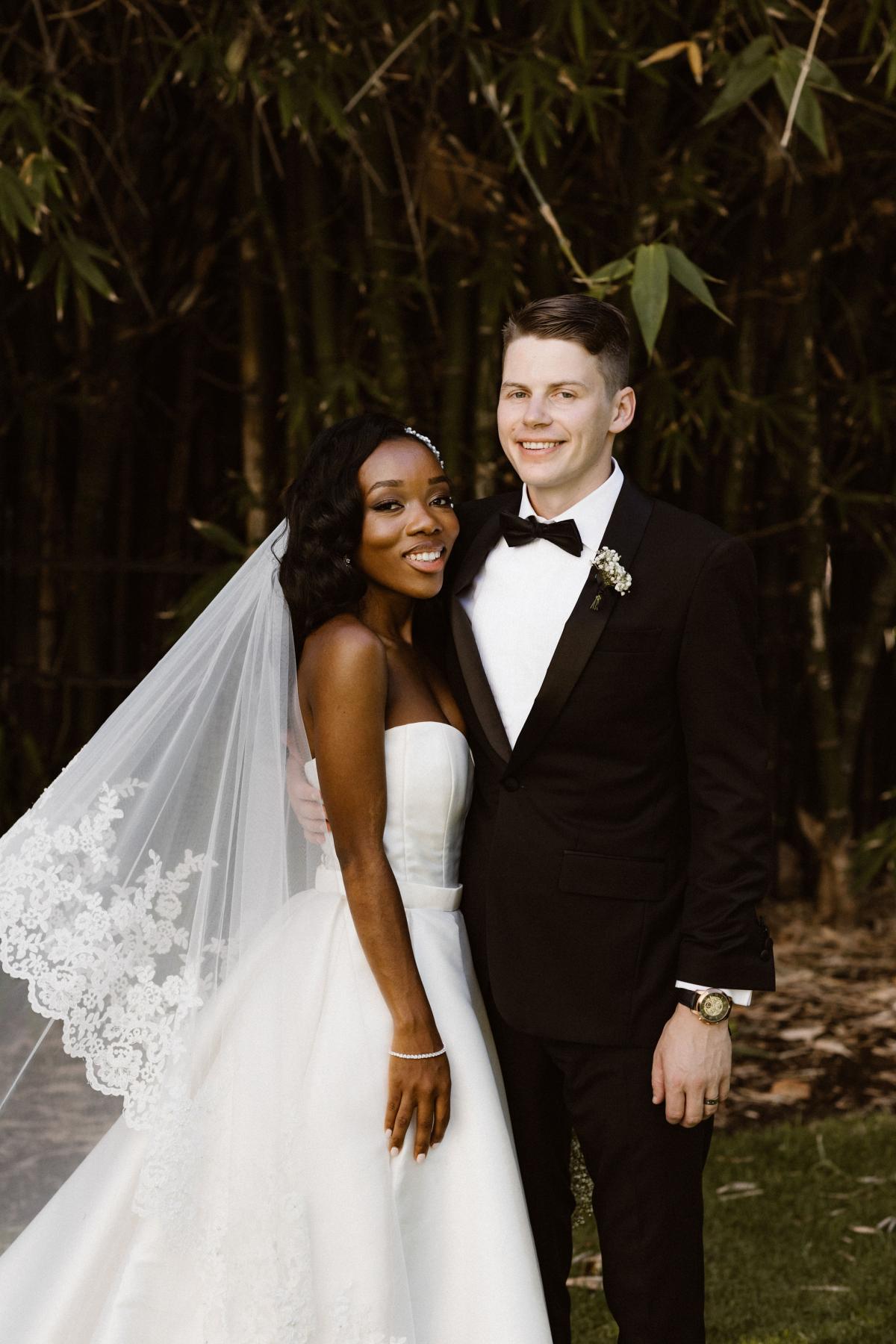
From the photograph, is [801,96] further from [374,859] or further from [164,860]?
[164,860]

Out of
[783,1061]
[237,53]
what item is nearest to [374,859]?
[237,53]

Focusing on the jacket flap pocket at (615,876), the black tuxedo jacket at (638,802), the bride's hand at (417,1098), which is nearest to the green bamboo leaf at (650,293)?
the black tuxedo jacket at (638,802)

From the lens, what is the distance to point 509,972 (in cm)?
175

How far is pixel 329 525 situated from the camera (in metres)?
1.80

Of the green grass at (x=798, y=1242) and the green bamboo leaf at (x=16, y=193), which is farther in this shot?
the green bamboo leaf at (x=16, y=193)

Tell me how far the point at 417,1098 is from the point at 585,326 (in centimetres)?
90

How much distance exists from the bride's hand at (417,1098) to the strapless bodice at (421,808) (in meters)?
0.20

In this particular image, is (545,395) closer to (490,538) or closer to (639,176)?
(490,538)

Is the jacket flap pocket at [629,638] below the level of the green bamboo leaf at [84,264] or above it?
below

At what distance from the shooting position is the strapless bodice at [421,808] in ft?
5.75

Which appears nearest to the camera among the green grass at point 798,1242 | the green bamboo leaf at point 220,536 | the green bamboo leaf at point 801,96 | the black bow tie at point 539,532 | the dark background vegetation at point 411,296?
the black bow tie at point 539,532

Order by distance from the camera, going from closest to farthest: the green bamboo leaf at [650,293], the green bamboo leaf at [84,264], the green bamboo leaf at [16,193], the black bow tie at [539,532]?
the black bow tie at [539,532] < the green bamboo leaf at [650,293] < the green bamboo leaf at [16,193] < the green bamboo leaf at [84,264]

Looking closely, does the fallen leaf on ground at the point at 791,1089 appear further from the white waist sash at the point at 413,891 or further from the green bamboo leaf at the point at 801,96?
the green bamboo leaf at the point at 801,96

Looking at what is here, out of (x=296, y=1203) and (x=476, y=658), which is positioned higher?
(x=476, y=658)
